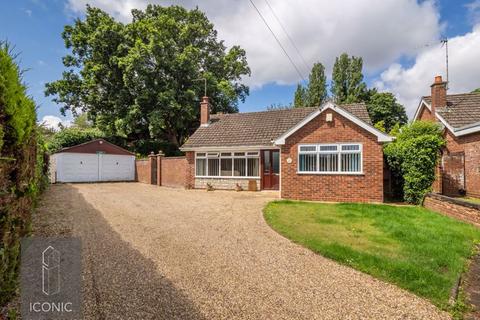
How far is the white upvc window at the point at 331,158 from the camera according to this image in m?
12.0

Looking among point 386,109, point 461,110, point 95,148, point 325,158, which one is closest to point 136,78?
point 95,148

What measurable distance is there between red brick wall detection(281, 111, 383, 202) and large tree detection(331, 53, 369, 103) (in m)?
24.7

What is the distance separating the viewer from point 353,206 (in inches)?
412

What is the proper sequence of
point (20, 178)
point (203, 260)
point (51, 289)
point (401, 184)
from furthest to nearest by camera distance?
point (401, 184) < point (203, 260) < point (20, 178) < point (51, 289)

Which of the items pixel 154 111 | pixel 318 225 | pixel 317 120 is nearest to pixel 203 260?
pixel 318 225

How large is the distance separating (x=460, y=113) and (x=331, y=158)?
7792 mm

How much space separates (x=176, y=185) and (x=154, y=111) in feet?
30.7

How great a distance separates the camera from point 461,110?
14344 millimetres

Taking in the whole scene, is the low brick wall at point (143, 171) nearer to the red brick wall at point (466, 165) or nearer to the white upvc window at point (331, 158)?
the white upvc window at point (331, 158)

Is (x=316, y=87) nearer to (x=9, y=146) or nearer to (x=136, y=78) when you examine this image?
(x=136, y=78)

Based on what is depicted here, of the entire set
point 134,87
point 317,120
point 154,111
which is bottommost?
point 317,120

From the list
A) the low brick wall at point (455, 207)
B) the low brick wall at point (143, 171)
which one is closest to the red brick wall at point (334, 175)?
the low brick wall at point (455, 207)

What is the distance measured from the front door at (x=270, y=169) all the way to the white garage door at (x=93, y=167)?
1406 cm

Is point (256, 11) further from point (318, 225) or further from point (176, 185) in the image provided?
point (176, 185)
